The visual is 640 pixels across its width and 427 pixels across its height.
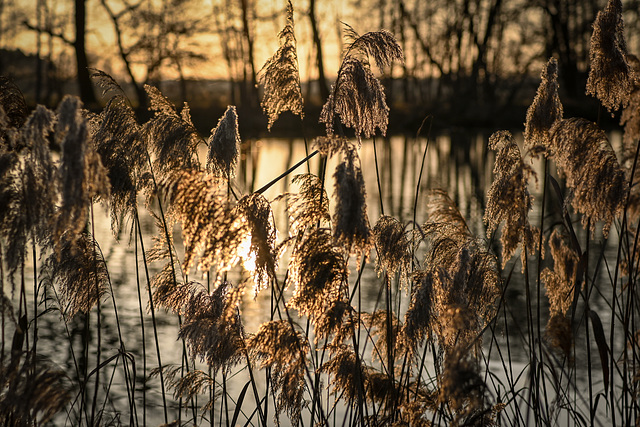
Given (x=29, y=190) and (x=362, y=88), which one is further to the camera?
(x=362, y=88)

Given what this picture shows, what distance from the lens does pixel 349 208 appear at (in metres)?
2.29

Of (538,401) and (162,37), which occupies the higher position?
(162,37)

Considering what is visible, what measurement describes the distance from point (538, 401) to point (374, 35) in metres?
1.67

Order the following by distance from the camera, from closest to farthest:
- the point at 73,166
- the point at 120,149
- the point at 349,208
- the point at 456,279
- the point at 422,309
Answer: the point at 73,166, the point at 349,208, the point at 422,309, the point at 456,279, the point at 120,149

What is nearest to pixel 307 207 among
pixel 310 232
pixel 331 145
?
pixel 310 232

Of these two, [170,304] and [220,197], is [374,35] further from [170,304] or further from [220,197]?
[170,304]

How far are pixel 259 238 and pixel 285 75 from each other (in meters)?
0.76

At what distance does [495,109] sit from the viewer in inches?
1526

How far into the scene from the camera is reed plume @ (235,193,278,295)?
8.58ft

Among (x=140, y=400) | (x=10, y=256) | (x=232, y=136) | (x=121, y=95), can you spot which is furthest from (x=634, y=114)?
(x=140, y=400)

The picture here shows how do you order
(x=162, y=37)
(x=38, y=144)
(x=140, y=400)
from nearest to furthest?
(x=38, y=144) < (x=140, y=400) < (x=162, y=37)

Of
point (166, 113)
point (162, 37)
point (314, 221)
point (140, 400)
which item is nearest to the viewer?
point (314, 221)

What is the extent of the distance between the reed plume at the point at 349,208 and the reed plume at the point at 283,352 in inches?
21.4

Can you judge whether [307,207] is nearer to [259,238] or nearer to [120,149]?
[259,238]
